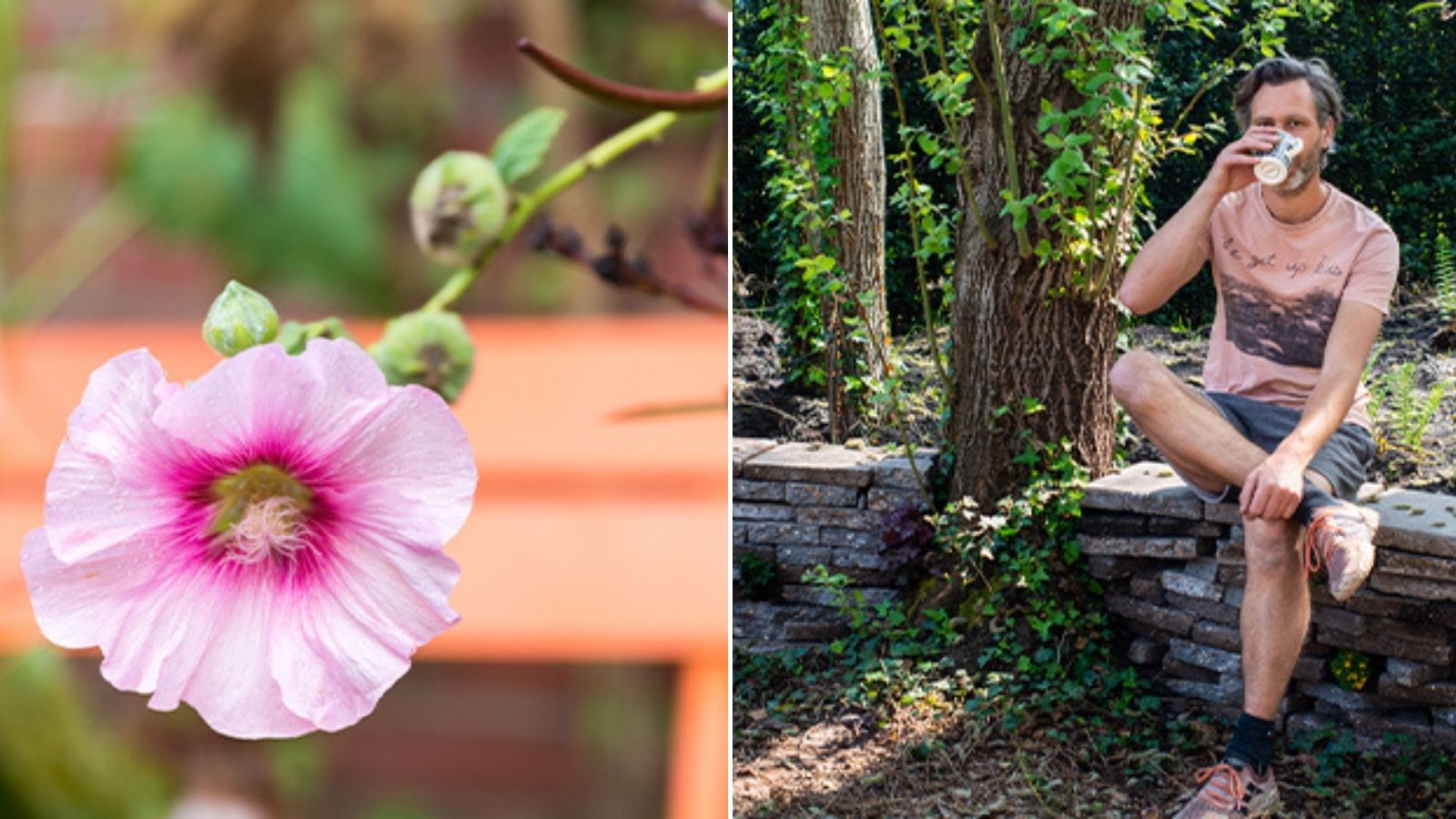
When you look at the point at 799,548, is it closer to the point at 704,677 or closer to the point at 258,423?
the point at 704,677

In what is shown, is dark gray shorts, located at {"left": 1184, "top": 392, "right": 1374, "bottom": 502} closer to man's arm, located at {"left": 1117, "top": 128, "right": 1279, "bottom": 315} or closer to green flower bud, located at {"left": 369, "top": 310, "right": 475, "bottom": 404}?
man's arm, located at {"left": 1117, "top": 128, "right": 1279, "bottom": 315}

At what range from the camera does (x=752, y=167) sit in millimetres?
1899

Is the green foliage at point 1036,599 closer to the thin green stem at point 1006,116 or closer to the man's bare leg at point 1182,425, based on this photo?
the man's bare leg at point 1182,425

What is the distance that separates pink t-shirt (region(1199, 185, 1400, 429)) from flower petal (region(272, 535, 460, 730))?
1.38 meters

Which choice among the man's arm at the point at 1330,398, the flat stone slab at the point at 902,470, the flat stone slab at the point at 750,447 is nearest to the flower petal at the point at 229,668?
the man's arm at the point at 1330,398

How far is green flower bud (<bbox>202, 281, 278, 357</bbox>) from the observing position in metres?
0.28

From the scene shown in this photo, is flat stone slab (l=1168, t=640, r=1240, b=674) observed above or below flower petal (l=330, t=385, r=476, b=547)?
below

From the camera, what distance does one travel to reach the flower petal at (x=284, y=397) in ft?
0.85

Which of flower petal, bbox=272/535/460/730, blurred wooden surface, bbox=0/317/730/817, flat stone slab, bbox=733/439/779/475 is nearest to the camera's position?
flower petal, bbox=272/535/460/730

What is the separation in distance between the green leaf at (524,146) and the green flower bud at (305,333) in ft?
0.19

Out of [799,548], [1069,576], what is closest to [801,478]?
[799,548]

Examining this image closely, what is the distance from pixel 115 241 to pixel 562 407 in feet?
0.76

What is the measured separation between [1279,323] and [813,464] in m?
0.63

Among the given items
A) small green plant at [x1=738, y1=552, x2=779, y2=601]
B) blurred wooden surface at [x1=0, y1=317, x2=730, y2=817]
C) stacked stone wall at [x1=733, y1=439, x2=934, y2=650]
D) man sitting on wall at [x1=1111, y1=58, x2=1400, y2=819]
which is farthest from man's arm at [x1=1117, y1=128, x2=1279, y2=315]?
blurred wooden surface at [x1=0, y1=317, x2=730, y2=817]
